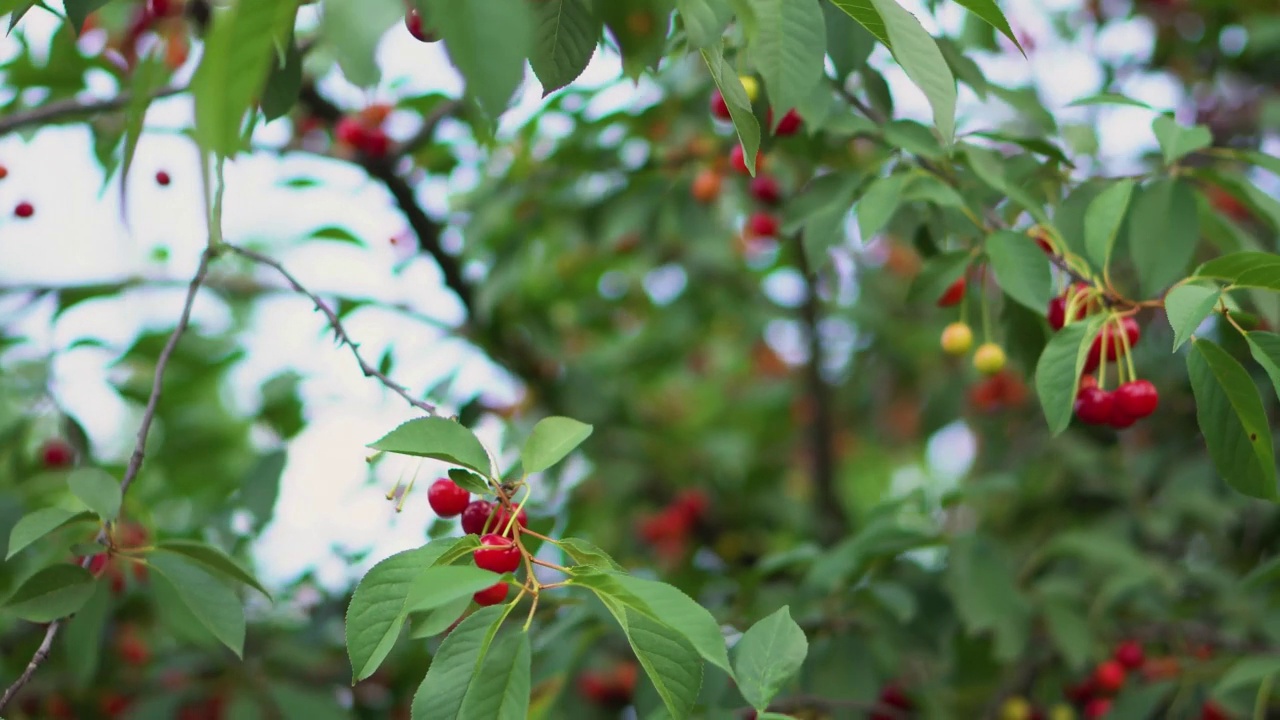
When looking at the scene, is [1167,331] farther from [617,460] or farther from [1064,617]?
[617,460]

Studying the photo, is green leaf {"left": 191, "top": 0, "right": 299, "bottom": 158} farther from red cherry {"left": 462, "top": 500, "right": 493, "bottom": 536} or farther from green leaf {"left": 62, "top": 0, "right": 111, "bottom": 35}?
red cherry {"left": 462, "top": 500, "right": 493, "bottom": 536}

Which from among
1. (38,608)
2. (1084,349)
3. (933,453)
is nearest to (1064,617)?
(1084,349)

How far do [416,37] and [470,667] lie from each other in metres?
0.79

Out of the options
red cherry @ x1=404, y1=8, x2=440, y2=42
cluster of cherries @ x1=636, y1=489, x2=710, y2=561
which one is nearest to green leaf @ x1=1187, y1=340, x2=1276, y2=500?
red cherry @ x1=404, y1=8, x2=440, y2=42

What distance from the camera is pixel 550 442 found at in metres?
1.21

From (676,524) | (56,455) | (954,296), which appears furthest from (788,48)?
(676,524)

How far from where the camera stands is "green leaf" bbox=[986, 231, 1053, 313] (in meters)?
1.44

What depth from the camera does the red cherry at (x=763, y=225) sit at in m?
3.01

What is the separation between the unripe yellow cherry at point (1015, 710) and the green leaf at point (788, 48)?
6.61 feet

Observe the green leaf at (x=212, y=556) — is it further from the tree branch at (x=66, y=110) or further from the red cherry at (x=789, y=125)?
the red cherry at (x=789, y=125)

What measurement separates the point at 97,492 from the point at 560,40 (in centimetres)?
78

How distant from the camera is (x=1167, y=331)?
11.4 feet

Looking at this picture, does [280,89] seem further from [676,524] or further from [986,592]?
[676,524]

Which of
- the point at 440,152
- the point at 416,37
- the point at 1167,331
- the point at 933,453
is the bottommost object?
the point at 933,453
